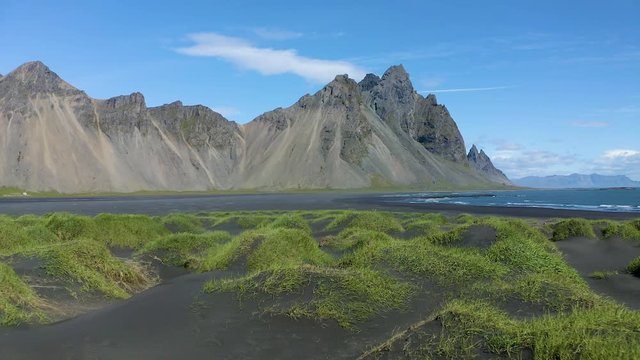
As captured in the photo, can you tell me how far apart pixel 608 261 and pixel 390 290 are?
18120 mm

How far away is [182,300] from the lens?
16.5m

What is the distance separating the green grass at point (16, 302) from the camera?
1388 cm

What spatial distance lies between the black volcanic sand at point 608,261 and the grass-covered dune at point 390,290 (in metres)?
0.25

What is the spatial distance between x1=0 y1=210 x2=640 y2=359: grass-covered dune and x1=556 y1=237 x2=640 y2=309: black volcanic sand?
246 millimetres

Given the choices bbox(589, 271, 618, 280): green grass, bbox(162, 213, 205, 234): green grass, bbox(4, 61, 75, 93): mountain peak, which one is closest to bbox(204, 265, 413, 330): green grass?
bbox(589, 271, 618, 280): green grass

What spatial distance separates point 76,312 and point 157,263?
9.23 m

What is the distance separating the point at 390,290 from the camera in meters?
15.7

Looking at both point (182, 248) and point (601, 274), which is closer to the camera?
point (601, 274)

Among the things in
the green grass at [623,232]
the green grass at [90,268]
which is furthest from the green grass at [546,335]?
the green grass at [623,232]

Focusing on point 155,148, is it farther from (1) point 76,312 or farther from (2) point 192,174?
(1) point 76,312

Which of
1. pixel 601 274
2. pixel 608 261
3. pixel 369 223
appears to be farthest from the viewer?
pixel 369 223

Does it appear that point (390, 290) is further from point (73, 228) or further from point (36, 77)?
point (36, 77)

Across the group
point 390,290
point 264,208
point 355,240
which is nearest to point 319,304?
point 390,290

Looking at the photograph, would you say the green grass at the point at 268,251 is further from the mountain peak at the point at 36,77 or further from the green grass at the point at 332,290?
the mountain peak at the point at 36,77
